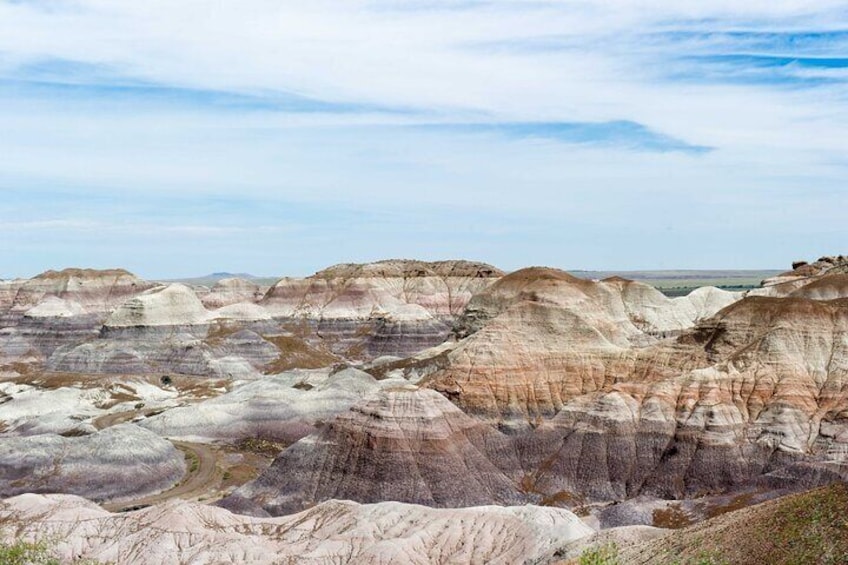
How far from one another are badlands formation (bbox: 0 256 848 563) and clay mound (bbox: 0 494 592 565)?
0.19 metres

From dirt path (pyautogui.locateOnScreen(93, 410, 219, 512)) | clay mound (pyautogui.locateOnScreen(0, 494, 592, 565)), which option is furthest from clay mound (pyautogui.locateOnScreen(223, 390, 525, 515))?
dirt path (pyautogui.locateOnScreen(93, 410, 219, 512))

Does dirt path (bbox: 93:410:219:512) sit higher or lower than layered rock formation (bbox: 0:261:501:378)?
lower

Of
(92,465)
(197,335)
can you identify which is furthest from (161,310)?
(92,465)

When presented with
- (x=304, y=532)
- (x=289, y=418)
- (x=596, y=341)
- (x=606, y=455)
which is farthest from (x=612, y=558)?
(x=289, y=418)

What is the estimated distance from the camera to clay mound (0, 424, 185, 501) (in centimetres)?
8094

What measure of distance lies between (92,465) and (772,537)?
216ft

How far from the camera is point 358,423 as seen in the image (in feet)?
248

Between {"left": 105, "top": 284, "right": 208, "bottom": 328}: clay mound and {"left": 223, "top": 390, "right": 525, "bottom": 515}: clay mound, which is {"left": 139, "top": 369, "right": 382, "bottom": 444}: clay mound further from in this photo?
{"left": 105, "top": 284, "right": 208, "bottom": 328}: clay mound

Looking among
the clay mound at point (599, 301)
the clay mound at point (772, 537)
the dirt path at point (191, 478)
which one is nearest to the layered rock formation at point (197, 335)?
the dirt path at point (191, 478)

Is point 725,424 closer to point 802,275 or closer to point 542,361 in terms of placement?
point 542,361

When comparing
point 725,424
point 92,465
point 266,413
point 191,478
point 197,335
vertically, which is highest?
point 725,424

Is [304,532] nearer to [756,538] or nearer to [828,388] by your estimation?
[756,538]

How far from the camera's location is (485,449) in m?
79.7

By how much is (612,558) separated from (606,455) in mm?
34479
